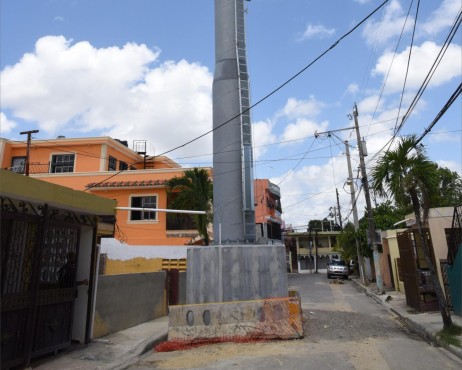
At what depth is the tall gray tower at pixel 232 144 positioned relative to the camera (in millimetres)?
10766

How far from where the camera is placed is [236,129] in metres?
11.2

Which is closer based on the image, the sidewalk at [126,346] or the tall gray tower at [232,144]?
the sidewalk at [126,346]

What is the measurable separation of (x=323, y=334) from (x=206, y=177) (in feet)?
49.0

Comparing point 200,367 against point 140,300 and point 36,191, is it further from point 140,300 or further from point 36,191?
point 140,300

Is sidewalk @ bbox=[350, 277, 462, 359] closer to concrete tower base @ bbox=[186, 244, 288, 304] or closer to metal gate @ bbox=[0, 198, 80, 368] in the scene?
concrete tower base @ bbox=[186, 244, 288, 304]

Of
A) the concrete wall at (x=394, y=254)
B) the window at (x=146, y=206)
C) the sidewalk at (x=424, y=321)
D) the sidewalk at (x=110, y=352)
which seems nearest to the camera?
the sidewalk at (x=110, y=352)

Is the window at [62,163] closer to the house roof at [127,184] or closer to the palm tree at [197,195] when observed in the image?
the house roof at [127,184]

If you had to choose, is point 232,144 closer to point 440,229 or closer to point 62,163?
point 440,229

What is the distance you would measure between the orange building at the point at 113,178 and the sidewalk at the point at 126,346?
13.1 metres

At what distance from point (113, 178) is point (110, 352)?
65.7 feet

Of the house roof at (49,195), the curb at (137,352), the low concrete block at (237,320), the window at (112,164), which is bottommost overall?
the curb at (137,352)

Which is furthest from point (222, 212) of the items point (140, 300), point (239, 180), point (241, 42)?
point (241, 42)

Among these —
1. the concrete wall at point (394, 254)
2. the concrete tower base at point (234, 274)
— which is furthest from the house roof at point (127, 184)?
the concrete tower base at point (234, 274)

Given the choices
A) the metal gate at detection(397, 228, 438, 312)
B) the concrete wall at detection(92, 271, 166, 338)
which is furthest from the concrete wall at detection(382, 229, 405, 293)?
the concrete wall at detection(92, 271, 166, 338)
